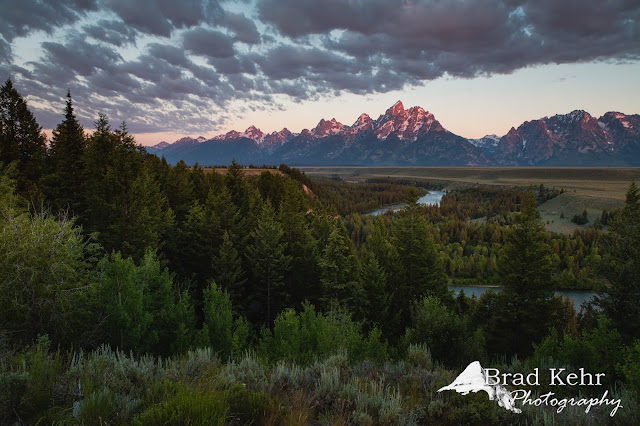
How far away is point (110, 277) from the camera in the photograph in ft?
52.7

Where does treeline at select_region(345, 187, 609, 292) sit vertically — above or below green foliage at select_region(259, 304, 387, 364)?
below

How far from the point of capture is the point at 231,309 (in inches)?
1101

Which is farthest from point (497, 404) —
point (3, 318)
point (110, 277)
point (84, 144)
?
point (84, 144)

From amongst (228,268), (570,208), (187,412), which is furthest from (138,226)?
(570,208)

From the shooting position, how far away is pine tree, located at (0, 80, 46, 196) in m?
30.0

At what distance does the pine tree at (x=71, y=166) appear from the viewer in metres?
31.3

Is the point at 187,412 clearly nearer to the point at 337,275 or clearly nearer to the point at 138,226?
the point at 337,275

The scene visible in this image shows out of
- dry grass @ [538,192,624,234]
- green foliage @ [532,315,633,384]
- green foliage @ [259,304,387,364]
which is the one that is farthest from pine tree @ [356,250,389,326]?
dry grass @ [538,192,624,234]

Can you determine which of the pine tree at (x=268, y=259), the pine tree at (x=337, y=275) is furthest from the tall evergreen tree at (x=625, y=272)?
the pine tree at (x=268, y=259)

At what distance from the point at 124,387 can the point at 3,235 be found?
10.6 metres

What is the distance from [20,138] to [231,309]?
87.1 ft

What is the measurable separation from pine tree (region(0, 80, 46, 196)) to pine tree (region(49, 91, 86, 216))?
65.7 inches

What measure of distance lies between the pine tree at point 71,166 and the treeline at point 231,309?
0.21 meters

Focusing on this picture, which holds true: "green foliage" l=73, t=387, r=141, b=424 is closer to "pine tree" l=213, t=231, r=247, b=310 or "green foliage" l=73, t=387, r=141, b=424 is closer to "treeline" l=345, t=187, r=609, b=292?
A: "pine tree" l=213, t=231, r=247, b=310
